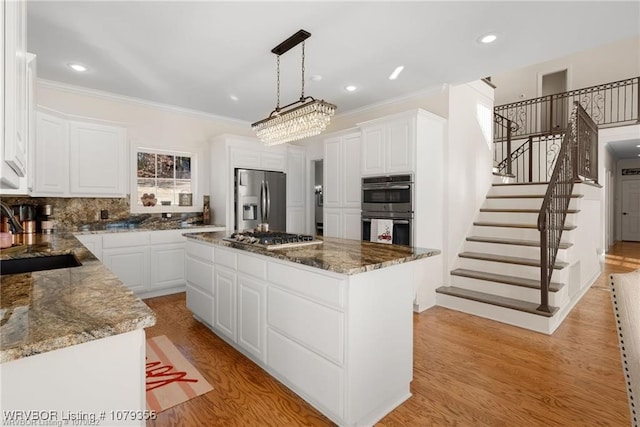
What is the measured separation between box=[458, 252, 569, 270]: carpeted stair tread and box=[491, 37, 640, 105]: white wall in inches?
223

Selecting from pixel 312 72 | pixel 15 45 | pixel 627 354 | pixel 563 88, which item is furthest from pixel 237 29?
pixel 563 88

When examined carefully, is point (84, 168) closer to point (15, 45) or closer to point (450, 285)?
point (15, 45)

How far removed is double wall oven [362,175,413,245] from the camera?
3.72 m

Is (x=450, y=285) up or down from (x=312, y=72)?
down

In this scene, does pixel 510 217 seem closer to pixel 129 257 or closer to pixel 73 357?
pixel 73 357

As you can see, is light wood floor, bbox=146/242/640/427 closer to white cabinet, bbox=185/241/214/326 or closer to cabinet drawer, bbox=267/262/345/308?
white cabinet, bbox=185/241/214/326

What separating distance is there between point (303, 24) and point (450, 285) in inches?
135

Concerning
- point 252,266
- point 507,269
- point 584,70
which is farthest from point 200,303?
point 584,70

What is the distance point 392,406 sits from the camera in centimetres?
202

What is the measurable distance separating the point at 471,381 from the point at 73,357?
243cm

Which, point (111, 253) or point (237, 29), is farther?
point (111, 253)

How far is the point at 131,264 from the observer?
4016 millimetres

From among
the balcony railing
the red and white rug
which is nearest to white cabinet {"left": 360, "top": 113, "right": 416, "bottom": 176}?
the red and white rug

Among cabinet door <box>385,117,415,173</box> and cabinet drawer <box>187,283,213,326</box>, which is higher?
cabinet door <box>385,117,415,173</box>
